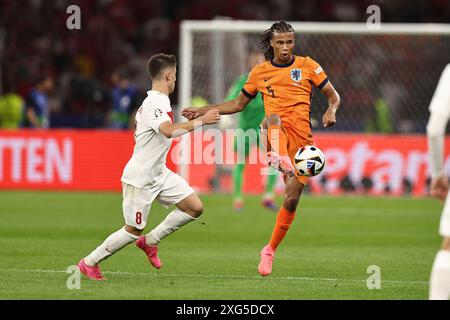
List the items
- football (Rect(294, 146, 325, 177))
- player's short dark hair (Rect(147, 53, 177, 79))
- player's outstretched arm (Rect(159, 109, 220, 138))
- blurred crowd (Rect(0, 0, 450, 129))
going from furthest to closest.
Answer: blurred crowd (Rect(0, 0, 450, 129)) < football (Rect(294, 146, 325, 177)) < player's short dark hair (Rect(147, 53, 177, 79)) < player's outstretched arm (Rect(159, 109, 220, 138))

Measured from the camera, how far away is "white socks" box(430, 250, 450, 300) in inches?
251

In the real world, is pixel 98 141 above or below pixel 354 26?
below

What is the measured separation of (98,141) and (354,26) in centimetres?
576

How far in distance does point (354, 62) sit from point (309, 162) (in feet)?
46.8

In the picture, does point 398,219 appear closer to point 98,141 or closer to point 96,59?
point 98,141

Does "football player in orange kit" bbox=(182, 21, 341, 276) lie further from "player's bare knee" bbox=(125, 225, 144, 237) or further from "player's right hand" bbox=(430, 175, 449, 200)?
"player's right hand" bbox=(430, 175, 449, 200)

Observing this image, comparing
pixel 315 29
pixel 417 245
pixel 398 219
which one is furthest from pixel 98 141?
pixel 417 245

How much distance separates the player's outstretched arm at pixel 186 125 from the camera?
28.0ft

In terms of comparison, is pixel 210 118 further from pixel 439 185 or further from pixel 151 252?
pixel 439 185

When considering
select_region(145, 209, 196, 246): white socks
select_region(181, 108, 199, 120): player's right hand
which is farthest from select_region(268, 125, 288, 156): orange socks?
select_region(145, 209, 196, 246): white socks

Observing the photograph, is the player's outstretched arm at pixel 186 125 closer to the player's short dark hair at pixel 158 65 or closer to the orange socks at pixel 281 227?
the player's short dark hair at pixel 158 65

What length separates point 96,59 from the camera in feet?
95.0

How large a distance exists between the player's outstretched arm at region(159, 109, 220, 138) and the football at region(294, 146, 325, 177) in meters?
1.26

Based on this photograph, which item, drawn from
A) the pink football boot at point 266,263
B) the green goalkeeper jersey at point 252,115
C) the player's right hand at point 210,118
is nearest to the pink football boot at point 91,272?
the pink football boot at point 266,263
